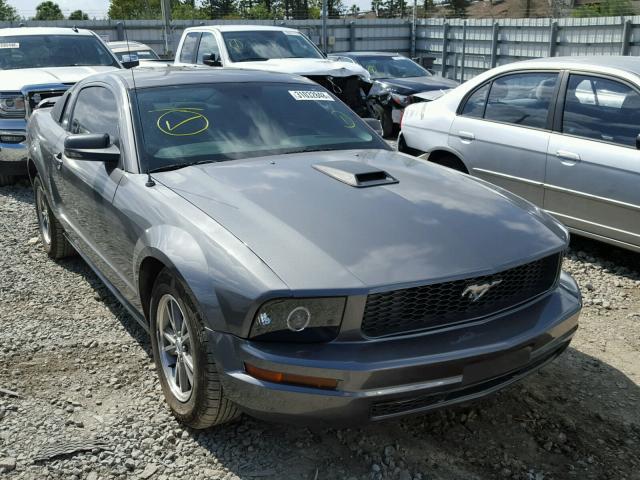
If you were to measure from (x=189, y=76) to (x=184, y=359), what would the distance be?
1948 millimetres

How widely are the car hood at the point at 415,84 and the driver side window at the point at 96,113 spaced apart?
23.4 ft

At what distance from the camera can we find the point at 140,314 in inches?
133

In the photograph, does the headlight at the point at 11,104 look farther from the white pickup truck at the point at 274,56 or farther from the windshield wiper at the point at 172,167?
the windshield wiper at the point at 172,167

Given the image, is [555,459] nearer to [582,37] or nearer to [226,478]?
[226,478]

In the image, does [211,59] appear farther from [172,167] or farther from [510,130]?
[172,167]

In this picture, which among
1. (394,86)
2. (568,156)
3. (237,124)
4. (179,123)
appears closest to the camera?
(179,123)

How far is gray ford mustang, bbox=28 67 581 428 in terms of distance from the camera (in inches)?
95.6

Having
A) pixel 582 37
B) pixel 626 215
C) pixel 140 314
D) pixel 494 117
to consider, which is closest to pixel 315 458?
pixel 140 314

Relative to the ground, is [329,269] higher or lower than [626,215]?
higher

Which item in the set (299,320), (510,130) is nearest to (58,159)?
(299,320)

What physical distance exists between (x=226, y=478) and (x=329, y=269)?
1010 mm

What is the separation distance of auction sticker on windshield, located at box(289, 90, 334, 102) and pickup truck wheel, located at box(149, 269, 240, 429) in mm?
1734

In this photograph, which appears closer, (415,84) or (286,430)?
(286,430)

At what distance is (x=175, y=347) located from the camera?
119 inches
